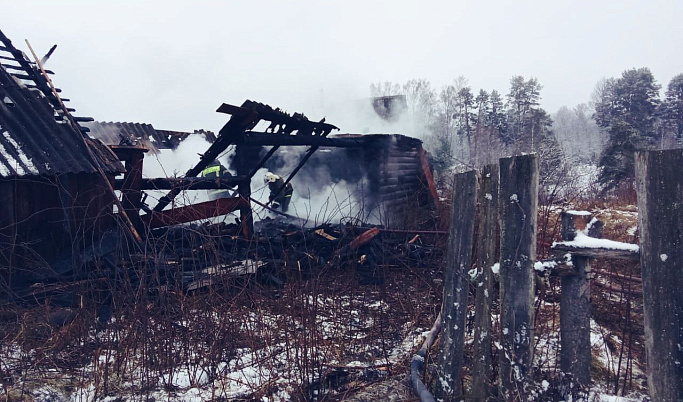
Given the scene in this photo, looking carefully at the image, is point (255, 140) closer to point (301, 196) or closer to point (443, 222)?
point (443, 222)

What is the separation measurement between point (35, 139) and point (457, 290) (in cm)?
687

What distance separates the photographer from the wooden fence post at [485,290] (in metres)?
3.16

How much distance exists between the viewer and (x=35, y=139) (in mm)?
6578

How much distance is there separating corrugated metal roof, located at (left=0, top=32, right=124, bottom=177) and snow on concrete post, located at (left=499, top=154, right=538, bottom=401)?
6.33 meters

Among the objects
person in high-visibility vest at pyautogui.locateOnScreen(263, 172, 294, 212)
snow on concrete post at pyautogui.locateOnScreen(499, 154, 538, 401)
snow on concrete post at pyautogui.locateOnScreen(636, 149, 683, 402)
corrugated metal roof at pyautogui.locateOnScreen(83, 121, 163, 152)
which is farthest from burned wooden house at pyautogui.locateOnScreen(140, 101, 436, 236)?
snow on concrete post at pyautogui.locateOnScreen(636, 149, 683, 402)

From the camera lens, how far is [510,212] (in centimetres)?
303

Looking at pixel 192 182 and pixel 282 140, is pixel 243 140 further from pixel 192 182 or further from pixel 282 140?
pixel 192 182

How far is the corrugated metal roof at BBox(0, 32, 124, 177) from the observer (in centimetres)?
607

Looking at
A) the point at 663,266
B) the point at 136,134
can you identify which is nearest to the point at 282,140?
the point at 663,266

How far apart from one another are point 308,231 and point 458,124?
6175cm

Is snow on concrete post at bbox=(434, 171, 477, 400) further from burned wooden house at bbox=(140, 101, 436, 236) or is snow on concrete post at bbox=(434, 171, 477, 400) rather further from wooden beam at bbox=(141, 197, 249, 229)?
burned wooden house at bbox=(140, 101, 436, 236)

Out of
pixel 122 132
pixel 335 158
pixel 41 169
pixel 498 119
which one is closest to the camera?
pixel 41 169

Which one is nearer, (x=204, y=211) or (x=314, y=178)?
(x=204, y=211)

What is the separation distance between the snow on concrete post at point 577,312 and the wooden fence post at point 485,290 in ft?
1.66
